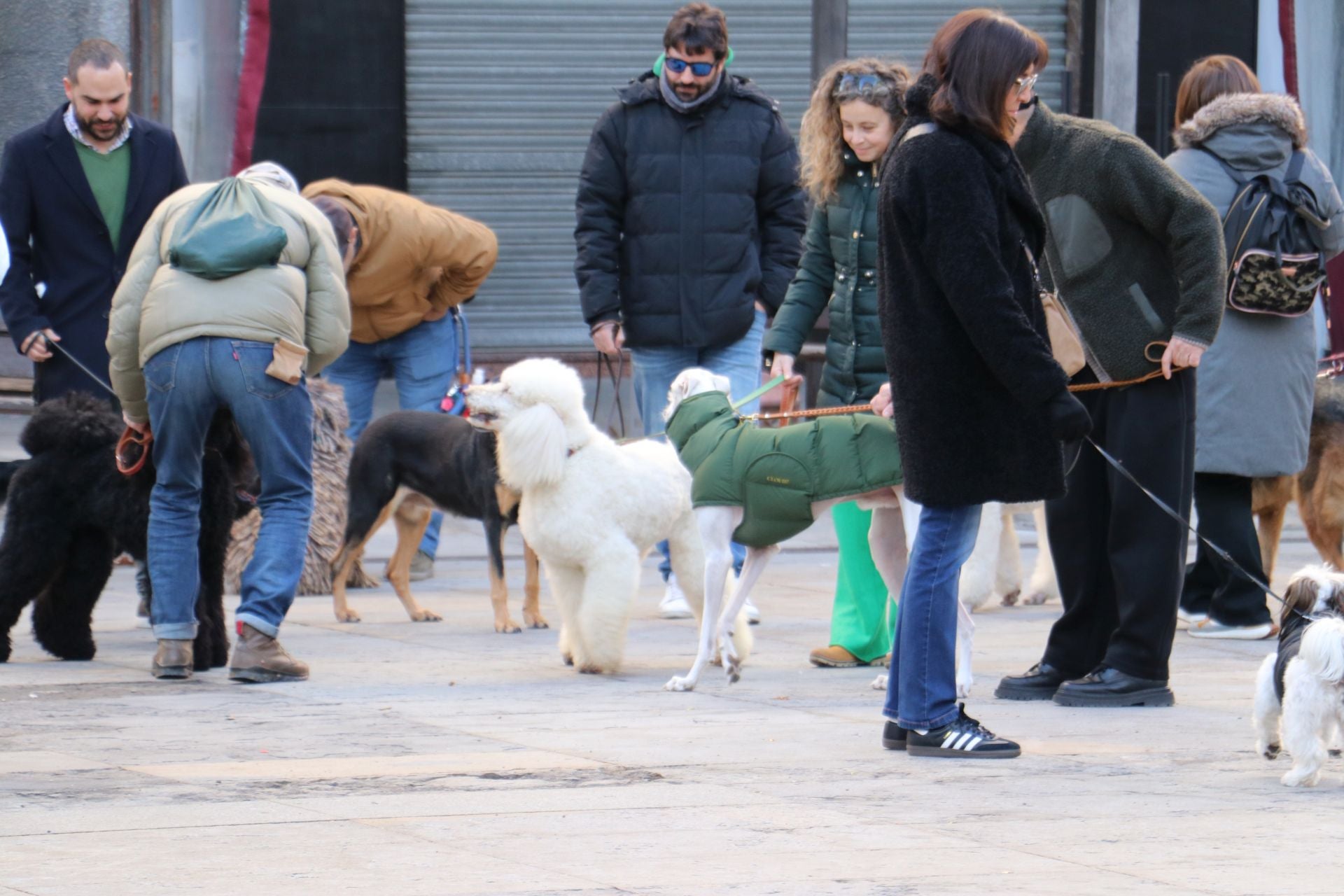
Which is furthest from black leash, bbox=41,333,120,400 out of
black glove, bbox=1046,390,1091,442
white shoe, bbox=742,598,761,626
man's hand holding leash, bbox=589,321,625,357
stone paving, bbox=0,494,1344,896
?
black glove, bbox=1046,390,1091,442

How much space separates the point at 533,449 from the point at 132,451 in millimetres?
1362

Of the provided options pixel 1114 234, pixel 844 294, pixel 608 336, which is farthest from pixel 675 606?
pixel 1114 234

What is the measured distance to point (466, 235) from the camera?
369 inches

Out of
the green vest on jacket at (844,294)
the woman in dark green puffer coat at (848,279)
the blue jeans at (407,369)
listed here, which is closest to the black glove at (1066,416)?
the woman in dark green puffer coat at (848,279)

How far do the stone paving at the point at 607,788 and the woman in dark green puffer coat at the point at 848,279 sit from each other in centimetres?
25

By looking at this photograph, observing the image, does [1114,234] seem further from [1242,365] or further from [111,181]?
[111,181]

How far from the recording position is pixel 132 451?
691 centimetres

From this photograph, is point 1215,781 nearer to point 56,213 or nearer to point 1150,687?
point 1150,687

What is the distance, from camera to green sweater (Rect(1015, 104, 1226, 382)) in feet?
19.7

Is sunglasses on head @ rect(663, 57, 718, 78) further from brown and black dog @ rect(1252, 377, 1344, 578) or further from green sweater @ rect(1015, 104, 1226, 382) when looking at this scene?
brown and black dog @ rect(1252, 377, 1344, 578)

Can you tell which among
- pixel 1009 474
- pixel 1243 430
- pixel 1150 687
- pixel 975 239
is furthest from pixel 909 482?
pixel 1243 430

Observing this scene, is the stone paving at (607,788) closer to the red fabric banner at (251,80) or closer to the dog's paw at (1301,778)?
the dog's paw at (1301,778)

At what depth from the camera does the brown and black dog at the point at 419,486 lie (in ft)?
27.0

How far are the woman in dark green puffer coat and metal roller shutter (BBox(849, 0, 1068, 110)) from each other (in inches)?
230
